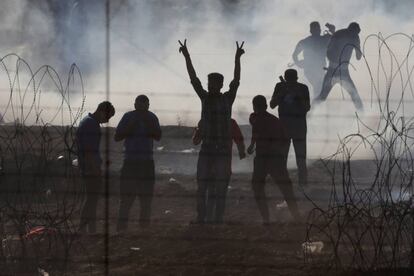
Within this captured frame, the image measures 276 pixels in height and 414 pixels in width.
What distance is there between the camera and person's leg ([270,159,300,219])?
5.79 metres

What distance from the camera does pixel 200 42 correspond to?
5789 mm

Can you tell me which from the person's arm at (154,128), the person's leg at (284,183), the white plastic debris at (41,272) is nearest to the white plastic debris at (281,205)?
the person's leg at (284,183)

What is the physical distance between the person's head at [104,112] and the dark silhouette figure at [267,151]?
1.08 meters

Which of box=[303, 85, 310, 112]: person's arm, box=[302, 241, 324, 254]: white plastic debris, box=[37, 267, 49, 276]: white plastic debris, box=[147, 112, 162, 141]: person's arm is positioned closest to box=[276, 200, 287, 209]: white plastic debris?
box=[303, 85, 310, 112]: person's arm

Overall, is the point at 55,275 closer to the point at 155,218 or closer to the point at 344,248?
the point at 155,218

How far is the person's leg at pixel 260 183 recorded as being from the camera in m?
5.91

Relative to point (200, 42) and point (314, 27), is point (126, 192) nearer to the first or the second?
point (200, 42)

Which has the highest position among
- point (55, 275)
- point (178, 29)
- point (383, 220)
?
point (178, 29)

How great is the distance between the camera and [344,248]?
4.96 meters

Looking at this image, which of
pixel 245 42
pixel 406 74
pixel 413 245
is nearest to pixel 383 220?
pixel 413 245

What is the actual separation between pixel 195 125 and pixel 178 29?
79 centimetres

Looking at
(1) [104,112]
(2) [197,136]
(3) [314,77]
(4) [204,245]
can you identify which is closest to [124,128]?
(1) [104,112]

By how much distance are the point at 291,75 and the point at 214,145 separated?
0.82m

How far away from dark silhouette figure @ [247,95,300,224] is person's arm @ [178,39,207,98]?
17.0 inches
